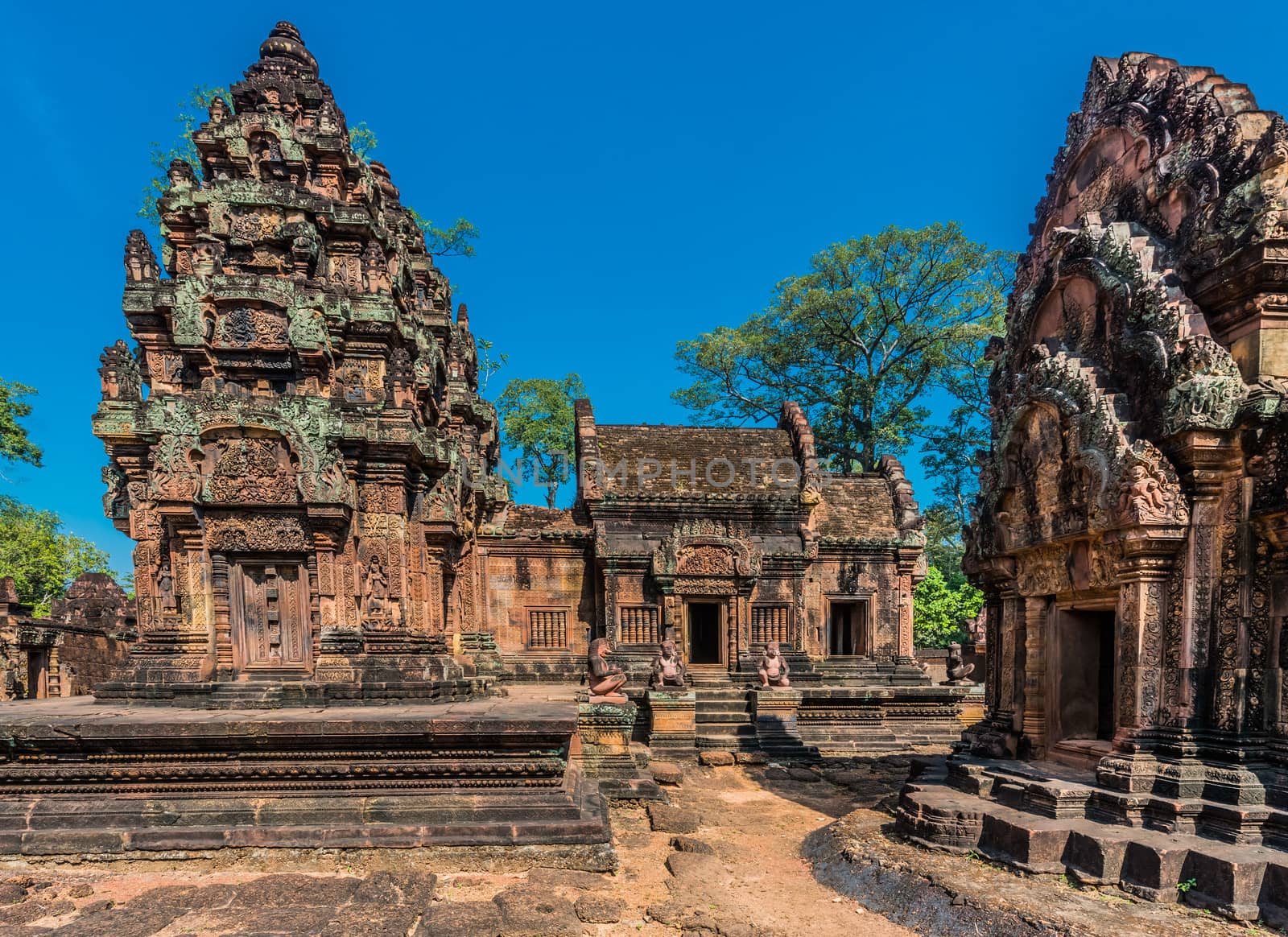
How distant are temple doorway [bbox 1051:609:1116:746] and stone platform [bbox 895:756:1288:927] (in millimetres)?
672

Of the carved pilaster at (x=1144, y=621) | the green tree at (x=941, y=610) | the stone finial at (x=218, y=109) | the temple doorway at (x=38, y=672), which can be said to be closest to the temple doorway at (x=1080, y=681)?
the carved pilaster at (x=1144, y=621)

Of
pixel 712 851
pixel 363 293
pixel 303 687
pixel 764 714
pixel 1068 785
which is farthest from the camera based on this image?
pixel 764 714

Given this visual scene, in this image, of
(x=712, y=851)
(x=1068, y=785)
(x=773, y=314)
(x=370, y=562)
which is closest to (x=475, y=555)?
(x=370, y=562)

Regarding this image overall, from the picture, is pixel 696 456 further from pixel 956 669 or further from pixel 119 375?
pixel 119 375

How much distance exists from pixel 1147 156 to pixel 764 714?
10.8m

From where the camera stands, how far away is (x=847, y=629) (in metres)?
19.5

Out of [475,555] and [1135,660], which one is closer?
[1135,660]

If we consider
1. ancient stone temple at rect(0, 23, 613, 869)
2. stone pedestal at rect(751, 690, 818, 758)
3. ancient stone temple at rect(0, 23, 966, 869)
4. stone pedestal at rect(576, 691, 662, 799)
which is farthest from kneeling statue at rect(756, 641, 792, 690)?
ancient stone temple at rect(0, 23, 613, 869)

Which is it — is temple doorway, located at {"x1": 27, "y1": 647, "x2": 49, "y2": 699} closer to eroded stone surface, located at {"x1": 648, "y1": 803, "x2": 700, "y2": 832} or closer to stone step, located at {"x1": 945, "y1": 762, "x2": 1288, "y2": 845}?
eroded stone surface, located at {"x1": 648, "y1": 803, "x2": 700, "y2": 832}

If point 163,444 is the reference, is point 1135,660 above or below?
below

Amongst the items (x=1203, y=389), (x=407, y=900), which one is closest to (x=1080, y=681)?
(x=1203, y=389)

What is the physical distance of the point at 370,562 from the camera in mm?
9492

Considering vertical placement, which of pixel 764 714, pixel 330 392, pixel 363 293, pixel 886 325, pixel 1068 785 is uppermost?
→ pixel 886 325

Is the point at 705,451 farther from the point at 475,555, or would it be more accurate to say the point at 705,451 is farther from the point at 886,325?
the point at 886,325
